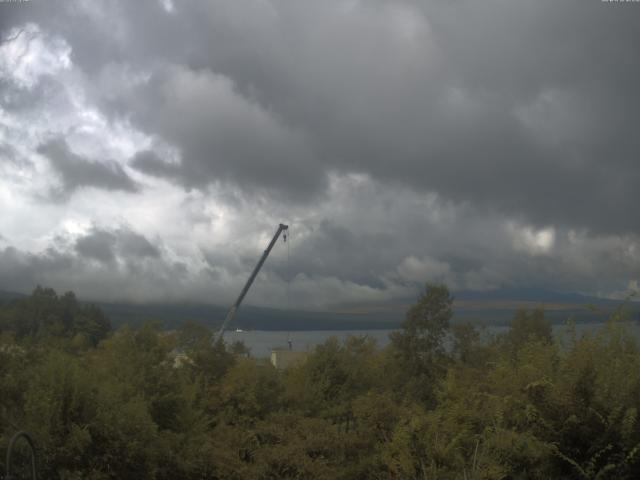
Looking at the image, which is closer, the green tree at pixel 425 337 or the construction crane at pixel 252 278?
the green tree at pixel 425 337

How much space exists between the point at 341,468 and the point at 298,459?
145cm

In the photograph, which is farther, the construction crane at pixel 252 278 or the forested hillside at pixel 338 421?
the construction crane at pixel 252 278

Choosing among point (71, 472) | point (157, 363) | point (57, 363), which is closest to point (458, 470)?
point (71, 472)

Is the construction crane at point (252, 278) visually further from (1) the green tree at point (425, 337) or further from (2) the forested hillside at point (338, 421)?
(2) the forested hillside at point (338, 421)

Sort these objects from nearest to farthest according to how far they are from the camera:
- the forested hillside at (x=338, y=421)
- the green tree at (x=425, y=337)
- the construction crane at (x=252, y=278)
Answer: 1. the forested hillside at (x=338, y=421)
2. the green tree at (x=425, y=337)
3. the construction crane at (x=252, y=278)

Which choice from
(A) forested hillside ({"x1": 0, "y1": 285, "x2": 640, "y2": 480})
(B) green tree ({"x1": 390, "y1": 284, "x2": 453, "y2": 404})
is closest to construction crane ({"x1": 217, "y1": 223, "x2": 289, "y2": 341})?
(B) green tree ({"x1": 390, "y1": 284, "x2": 453, "y2": 404})

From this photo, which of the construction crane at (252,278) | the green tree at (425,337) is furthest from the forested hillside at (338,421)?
the construction crane at (252,278)

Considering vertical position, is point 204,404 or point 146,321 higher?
point 146,321

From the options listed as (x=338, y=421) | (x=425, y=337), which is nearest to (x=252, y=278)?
(x=425, y=337)

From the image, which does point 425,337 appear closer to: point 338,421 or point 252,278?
point 338,421

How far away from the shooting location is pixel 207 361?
31906 millimetres

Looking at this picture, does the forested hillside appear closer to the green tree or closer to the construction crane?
the green tree

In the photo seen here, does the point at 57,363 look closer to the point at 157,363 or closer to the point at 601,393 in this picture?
the point at 157,363

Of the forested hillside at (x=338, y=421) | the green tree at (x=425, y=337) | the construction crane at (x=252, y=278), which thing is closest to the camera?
the forested hillside at (x=338, y=421)
